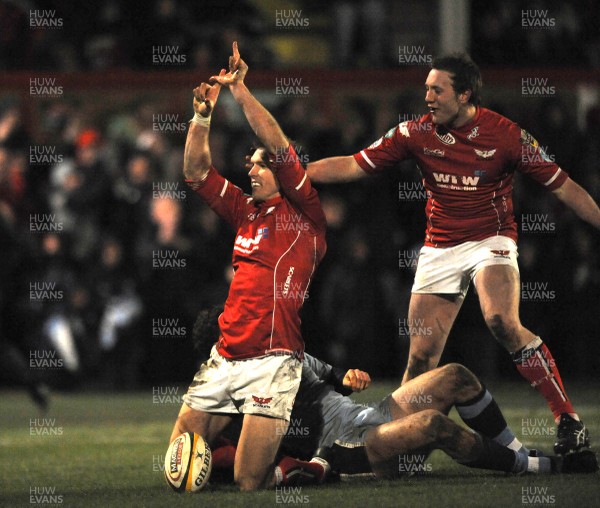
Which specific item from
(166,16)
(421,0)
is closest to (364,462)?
(166,16)

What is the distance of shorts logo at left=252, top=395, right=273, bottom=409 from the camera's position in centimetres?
691

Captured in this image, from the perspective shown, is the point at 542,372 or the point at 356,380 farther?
the point at 542,372

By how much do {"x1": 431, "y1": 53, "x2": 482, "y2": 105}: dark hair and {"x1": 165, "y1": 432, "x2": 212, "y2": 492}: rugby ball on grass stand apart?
8.80 feet

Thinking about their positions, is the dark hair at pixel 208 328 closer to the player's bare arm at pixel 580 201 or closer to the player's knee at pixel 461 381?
the player's knee at pixel 461 381

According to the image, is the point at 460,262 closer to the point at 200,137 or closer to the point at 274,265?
the point at 274,265

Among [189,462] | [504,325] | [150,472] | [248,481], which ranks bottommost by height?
[150,472]

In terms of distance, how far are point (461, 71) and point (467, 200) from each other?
2.65 feet

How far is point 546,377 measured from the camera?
760 centimetres

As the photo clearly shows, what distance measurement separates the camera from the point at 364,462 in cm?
712

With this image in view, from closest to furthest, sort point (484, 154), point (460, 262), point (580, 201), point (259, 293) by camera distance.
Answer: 1. point (259, 293)
2. point (580, 201)
3. point (484, 154)
4. point (460, 262)

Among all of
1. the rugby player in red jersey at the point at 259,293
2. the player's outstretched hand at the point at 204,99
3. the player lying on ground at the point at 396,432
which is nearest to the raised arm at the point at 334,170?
the rugby player in red jersey at the point at 259,293

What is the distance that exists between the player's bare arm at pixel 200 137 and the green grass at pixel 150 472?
1801 mm

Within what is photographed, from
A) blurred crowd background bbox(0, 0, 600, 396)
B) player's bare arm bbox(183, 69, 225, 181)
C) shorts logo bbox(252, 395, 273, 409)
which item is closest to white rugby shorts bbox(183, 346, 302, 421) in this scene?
shorts logo bbox(252, 395, 273, 409)

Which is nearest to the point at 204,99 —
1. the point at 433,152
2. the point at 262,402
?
the point at 433,152
